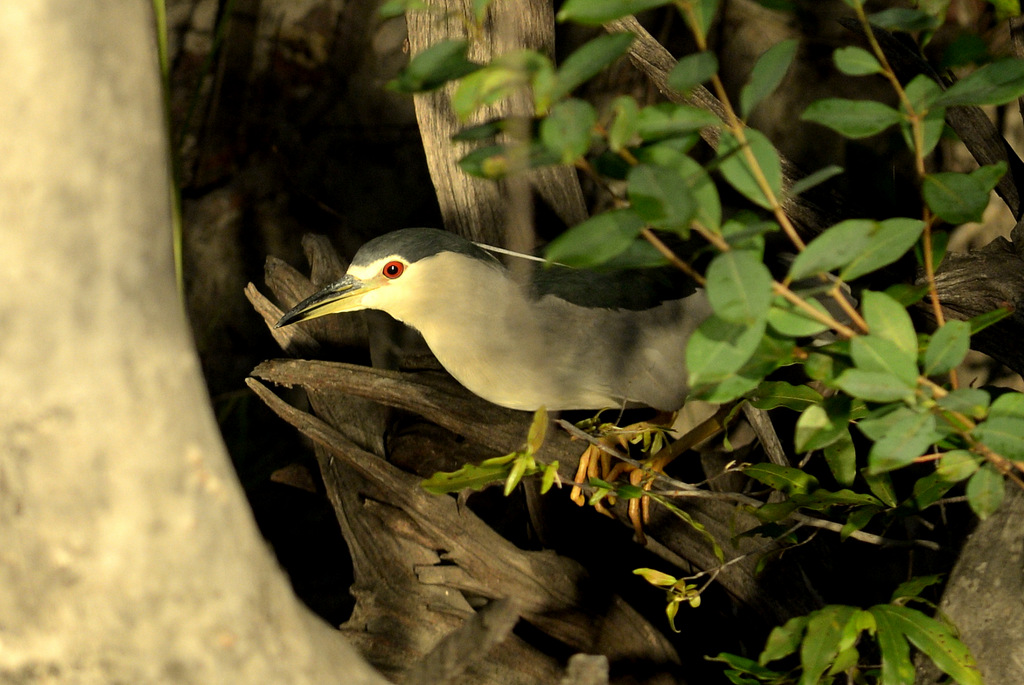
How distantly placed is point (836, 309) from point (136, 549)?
3.14ft

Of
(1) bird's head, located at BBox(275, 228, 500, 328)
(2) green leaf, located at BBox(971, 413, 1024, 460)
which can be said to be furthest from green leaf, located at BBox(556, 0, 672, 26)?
(1) bird's head, located at BBox(275, 228, 500, 328)

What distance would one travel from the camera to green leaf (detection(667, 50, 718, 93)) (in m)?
0.52

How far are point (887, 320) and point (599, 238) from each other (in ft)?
0.67

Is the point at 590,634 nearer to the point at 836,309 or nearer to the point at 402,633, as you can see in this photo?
the point at 402,633

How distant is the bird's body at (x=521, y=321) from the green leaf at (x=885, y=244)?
2.07ft

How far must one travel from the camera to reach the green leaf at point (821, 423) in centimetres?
60

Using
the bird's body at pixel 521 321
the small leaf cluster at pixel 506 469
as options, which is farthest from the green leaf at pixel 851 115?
the bird's body at pixel 521 321

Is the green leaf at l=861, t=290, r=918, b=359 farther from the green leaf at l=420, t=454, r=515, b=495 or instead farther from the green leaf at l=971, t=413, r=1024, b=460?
the green leaf at l=420, t=454, r=515, b=495

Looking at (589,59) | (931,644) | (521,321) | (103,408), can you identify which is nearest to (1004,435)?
(931,644)

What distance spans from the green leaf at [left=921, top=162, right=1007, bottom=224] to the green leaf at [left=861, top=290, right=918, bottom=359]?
0.39 ft

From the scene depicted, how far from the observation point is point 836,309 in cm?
122

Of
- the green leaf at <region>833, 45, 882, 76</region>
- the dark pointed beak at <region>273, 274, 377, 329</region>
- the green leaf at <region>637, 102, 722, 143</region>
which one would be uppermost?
the green leaf at <region>833, 45, 882, 76</region>

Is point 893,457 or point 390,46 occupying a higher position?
point 390,46

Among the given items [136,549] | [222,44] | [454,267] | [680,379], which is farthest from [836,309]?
[222,44]
